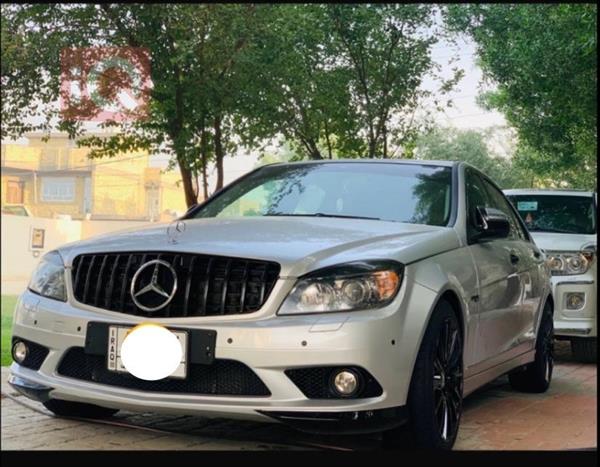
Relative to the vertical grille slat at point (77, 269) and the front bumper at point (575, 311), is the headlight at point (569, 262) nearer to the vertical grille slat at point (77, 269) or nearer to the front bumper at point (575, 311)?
the front bumper at point (575, 311)

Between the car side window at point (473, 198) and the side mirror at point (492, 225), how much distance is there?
4 cm

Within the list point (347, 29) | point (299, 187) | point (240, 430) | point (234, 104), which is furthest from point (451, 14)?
point (240, 430)

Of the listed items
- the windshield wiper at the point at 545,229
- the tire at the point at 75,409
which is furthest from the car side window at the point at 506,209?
the tire at the point at 75,409

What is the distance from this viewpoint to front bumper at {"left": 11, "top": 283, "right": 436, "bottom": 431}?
11.5 feet

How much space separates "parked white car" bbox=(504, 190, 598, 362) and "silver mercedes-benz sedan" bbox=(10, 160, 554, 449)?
10.5 ft

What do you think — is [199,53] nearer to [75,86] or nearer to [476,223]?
[75,86]

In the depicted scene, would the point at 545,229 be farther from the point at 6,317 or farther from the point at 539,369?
the point at 6,317

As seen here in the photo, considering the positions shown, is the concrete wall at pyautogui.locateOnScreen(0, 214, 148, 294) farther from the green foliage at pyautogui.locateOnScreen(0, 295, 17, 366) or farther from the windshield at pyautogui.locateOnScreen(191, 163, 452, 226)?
the windshield at pyautogui.locateOnScreen(191, 163, 452, 226)

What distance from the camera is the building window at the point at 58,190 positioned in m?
13.2

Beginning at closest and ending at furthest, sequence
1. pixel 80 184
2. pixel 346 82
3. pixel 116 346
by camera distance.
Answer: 1. pixel 116 346
2. pixel 346 82
3. pixel 80 184

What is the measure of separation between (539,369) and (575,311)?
1611 millimetres

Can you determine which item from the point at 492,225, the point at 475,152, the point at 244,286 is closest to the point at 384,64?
the point at 475,152

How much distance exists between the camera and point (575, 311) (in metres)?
7.59

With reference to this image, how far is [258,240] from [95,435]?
1342mm
